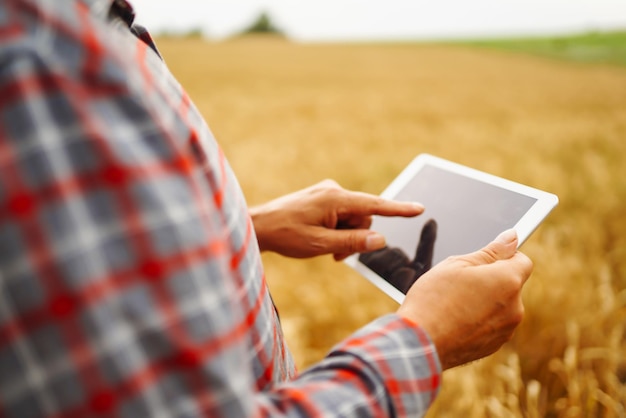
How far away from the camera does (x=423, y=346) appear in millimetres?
407

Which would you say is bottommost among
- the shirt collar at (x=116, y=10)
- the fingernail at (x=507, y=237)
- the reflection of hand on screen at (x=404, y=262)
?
the reflection of hand on screen at (x=404, y=262)

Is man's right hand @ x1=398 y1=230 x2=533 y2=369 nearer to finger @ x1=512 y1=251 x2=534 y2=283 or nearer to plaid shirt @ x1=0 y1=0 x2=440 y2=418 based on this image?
finger @ x1=512 y1=251 x2=534 y2=283

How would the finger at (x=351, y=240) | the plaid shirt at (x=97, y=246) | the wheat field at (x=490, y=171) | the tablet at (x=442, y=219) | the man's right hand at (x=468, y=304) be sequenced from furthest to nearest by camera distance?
the wheat field at (x=490, y=171), the finger at (x=351, y=240), the tablet at (x=442, y=219), the man's right hand at (x=468, y=304), the plaid shirt at (x=97, y=246)

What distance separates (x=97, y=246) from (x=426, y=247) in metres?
0.51

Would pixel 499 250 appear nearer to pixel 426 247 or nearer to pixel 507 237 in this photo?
pixel 507 237

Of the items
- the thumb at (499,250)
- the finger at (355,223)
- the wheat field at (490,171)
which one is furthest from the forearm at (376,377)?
the wheat field at (490,171)

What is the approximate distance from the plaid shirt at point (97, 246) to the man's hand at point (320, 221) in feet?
1.45

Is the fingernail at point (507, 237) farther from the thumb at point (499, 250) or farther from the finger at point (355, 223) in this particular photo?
the finger at point (355, 223)

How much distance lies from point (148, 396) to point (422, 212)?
533mm

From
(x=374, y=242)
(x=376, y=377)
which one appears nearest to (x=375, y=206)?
(x=374, y=242)

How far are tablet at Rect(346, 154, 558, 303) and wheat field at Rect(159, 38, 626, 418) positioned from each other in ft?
1.52

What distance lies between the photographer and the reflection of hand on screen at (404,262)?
68cm

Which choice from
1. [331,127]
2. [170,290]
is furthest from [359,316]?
[331,127]

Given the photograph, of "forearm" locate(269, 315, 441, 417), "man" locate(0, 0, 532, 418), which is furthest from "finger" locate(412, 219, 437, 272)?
"man" locate(0, 0, 532, 418)
